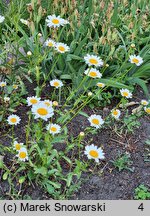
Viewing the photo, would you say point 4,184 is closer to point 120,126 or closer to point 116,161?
point 116,161

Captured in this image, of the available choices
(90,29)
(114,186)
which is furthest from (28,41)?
(114,186)

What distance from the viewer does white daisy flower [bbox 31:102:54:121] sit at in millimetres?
2170

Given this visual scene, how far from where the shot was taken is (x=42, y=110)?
220cm

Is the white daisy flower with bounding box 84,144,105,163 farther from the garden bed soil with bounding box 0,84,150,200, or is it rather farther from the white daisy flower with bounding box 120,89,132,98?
the white daisy flower with bounding box 120,89,132,98

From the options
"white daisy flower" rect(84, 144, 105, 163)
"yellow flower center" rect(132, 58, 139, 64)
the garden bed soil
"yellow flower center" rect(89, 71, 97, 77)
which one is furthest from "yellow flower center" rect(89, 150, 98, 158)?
"yellow flower center" rect(132, 58, 139, 64)

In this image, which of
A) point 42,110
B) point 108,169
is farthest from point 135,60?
point 42,110

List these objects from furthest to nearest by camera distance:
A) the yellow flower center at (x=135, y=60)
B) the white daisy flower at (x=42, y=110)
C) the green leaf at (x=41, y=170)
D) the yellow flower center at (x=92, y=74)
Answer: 1. the yellow flower center at (x=135, y=60)
2. the yellow flower center at (x=92, y=74)
3. the green leaf at (x=41, y=170)
4. the white daisy flower at (x=42, y=110)

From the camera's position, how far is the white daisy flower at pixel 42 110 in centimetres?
217

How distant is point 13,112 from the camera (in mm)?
2770

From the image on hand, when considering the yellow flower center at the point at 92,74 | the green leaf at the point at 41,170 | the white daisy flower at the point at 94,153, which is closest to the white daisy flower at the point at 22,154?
the green leaf at the point at 41,170

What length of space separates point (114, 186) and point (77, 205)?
290 mm

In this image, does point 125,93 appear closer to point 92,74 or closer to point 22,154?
point 92,74

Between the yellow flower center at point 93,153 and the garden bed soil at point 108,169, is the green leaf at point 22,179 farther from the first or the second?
the yellow flower center at point 93,153

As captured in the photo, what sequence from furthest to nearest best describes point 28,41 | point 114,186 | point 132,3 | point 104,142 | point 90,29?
point 132,3 < point 90,29 < point 28,41 < point 104,142 < point 114,186
